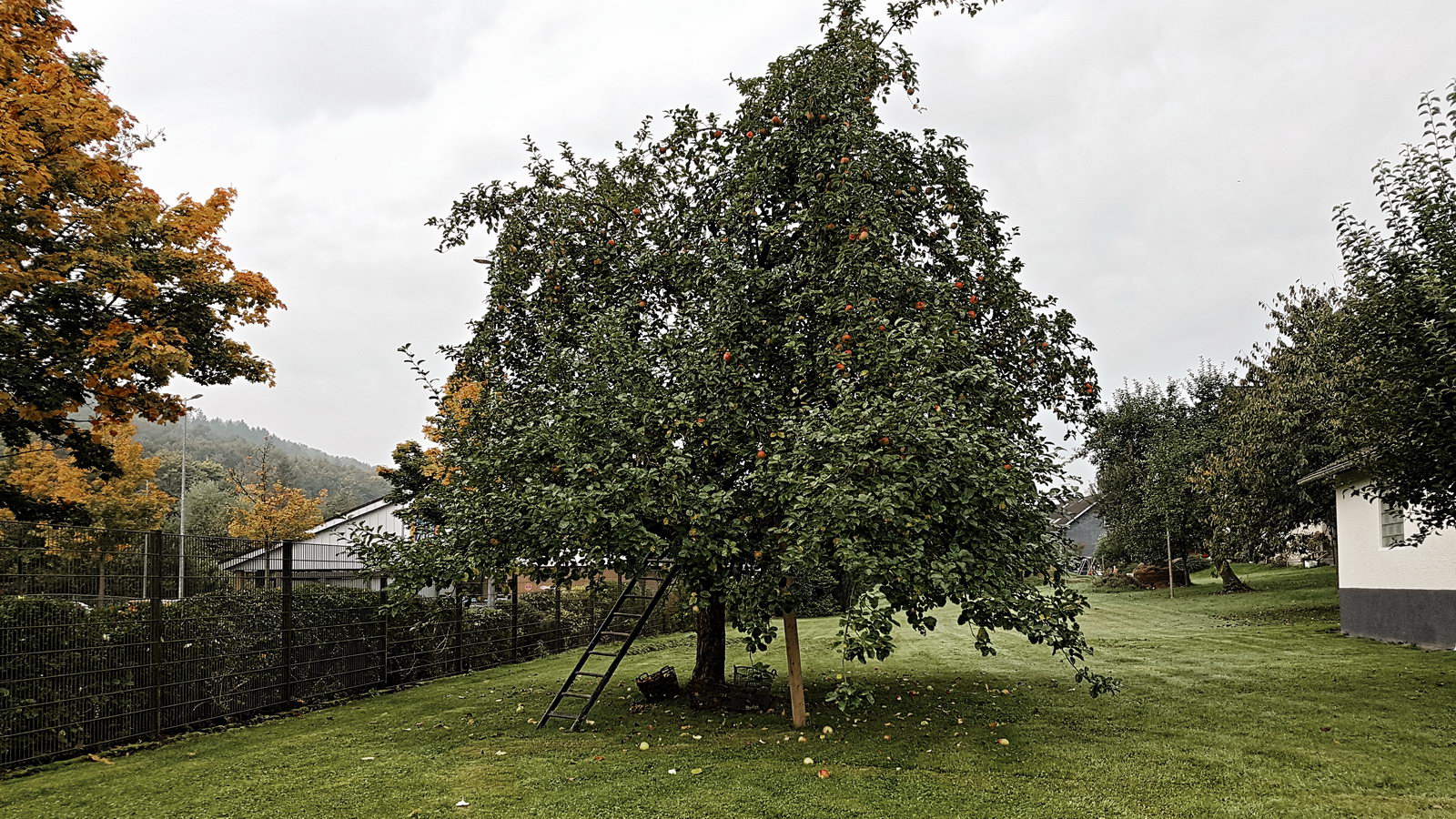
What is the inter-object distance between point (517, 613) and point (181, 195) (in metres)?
9.73

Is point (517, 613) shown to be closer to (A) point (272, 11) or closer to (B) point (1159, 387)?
(A) point (272, 11)

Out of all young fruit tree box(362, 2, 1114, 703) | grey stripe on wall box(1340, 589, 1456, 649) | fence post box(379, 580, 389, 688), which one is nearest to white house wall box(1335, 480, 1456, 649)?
grey stripe on wall box(1340, 589, 1456, 649)

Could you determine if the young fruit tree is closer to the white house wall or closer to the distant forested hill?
the white house wall

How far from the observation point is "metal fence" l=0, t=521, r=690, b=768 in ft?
25.0

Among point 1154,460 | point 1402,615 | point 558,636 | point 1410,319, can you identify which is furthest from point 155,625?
point 1154,460

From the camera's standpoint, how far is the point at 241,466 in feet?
→ 289

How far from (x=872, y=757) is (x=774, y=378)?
370cm

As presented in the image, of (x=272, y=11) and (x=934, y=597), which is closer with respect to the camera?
(x=934, y=597)

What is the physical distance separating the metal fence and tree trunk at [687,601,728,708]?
49 centimetres

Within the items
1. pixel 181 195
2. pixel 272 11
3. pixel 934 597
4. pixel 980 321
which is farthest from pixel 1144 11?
pixel 181 195

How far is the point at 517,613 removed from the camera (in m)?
16.3

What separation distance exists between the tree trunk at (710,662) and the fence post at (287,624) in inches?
201

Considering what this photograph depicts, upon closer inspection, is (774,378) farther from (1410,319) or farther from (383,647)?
(383,647)

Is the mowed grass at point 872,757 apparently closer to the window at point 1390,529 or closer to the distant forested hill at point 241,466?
the window at point 1390,529
